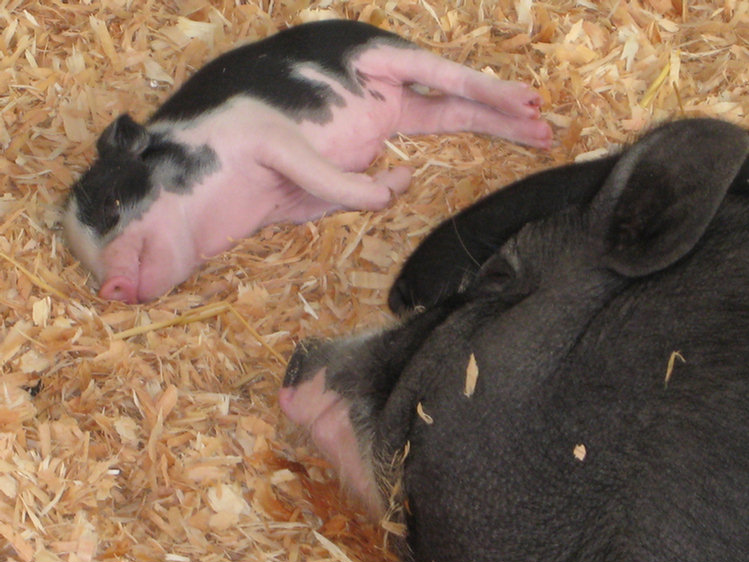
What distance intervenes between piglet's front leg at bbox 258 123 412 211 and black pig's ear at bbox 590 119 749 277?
1.36m

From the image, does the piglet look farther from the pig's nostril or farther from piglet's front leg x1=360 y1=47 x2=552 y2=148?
the pig's nostril

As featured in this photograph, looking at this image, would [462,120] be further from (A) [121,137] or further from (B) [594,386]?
(B) [594,386]

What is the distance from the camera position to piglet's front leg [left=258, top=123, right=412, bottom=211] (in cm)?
317

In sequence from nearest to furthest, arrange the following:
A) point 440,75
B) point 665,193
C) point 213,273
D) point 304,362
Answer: point 665,193, point 304,362, point 213,273, point 440,75

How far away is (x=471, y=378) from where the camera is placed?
73.3 inches

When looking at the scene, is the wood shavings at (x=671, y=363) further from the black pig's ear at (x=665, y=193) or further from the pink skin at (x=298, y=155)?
the pink skin at (x=298, y=155)

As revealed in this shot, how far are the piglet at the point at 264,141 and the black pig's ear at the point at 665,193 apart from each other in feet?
4.57

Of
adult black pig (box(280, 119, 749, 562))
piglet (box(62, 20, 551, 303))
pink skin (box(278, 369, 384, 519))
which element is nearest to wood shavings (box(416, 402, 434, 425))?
adult black pig (box(280, 119, 749, 562))

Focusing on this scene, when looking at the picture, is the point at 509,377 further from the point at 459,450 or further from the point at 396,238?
the point at 396,238

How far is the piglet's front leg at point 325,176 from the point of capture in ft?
10.4

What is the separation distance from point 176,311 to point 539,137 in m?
1.43

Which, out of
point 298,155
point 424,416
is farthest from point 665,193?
point 298,155

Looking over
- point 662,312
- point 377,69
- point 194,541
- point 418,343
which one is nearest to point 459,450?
point 418,343

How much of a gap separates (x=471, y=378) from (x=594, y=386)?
248 millimetres
